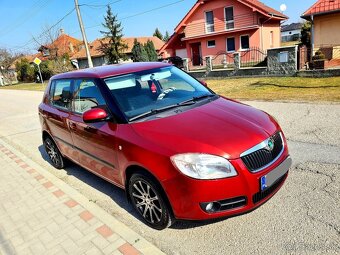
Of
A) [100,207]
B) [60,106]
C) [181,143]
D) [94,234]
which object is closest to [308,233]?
[181,143]

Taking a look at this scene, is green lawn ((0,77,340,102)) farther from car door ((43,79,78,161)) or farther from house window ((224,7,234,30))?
house window ((224,7,234,30))

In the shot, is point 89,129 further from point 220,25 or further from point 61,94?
point 220,25

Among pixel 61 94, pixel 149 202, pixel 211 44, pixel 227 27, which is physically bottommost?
pixel 149 202

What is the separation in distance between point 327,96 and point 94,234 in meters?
7.61

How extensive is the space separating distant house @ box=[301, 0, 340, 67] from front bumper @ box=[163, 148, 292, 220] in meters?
17.5

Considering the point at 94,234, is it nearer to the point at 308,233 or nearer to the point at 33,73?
the point at 308,233

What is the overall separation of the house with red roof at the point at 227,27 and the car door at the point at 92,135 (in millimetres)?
23909

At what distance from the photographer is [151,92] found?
3908mm

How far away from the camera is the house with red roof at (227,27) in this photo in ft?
84.8

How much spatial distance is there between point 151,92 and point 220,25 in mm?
26101

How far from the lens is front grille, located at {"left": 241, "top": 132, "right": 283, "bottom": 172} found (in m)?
2.81

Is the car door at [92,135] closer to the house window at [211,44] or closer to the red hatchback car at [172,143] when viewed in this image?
the red hatchback car at [172,143]

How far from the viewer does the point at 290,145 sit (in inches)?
206

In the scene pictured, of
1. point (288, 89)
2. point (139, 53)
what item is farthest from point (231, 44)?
point (288, 89)
